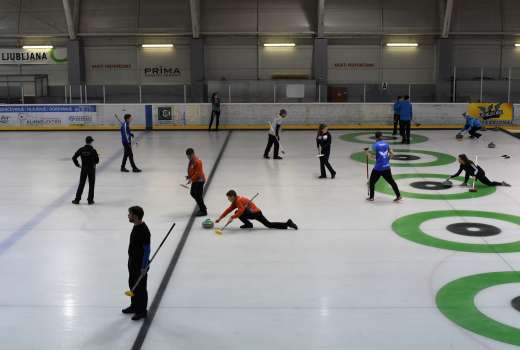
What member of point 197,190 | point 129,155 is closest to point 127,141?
point 129,155

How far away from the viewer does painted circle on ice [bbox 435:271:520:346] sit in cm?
903

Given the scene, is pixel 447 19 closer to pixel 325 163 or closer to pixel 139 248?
pixel 325 163

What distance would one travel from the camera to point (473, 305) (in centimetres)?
997

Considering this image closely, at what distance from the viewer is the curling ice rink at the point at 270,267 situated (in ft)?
29.9

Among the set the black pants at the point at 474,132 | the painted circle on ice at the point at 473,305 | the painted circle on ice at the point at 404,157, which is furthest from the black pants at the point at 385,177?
the black pants at the point at 474,132

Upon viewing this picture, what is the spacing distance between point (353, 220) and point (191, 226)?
3.56 meters

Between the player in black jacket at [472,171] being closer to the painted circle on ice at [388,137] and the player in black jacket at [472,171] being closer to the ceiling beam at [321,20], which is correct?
the painted circle on ice at [388,137]

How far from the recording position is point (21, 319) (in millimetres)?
9602

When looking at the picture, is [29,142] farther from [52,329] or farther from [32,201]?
[52,329]

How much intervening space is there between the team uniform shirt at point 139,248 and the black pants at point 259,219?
180 inches

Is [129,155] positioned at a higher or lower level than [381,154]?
lower

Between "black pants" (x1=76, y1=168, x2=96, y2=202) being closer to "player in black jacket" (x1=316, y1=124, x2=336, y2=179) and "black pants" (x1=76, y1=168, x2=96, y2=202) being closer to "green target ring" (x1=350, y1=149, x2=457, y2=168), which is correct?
"player in black jacket" (x1=316, y1=124, x2=336, y2=179)

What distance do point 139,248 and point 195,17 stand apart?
95.0 feet

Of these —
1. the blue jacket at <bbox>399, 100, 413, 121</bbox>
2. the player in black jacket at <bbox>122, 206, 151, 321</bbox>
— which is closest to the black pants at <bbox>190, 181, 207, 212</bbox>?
the player in black jacket at <bbox>122, 206, 151, 321</bbox>
